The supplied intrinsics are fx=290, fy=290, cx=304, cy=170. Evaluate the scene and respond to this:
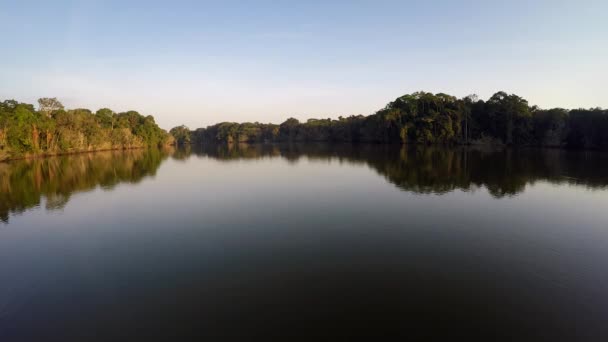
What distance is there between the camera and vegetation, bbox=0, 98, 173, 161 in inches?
1989

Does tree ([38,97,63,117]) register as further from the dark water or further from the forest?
the forest

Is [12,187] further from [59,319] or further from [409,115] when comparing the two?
[409,115]

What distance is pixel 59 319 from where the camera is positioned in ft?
26.4

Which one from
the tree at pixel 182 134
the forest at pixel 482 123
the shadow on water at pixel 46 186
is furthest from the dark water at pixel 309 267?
the tree at pixel 182 134

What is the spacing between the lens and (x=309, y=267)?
10.6 meters

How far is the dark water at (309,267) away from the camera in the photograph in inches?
298

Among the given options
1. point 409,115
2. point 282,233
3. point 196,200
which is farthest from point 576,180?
point 409,115

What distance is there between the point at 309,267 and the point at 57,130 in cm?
7913

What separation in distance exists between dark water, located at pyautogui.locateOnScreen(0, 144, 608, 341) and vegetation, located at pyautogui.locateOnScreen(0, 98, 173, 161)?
40704 mm

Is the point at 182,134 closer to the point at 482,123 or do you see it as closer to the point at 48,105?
the point at 48,105

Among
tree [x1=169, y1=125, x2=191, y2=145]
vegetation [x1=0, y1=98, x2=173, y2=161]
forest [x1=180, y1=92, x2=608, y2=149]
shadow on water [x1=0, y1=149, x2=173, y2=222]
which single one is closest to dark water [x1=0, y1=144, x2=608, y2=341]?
shadow on water [x1=0, y1=149, x2=173, y2=222]

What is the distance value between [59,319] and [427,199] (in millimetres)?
19878

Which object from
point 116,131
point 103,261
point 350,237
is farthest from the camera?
point 116,131

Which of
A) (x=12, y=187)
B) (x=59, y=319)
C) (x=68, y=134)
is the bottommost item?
(x=59, y=319)
